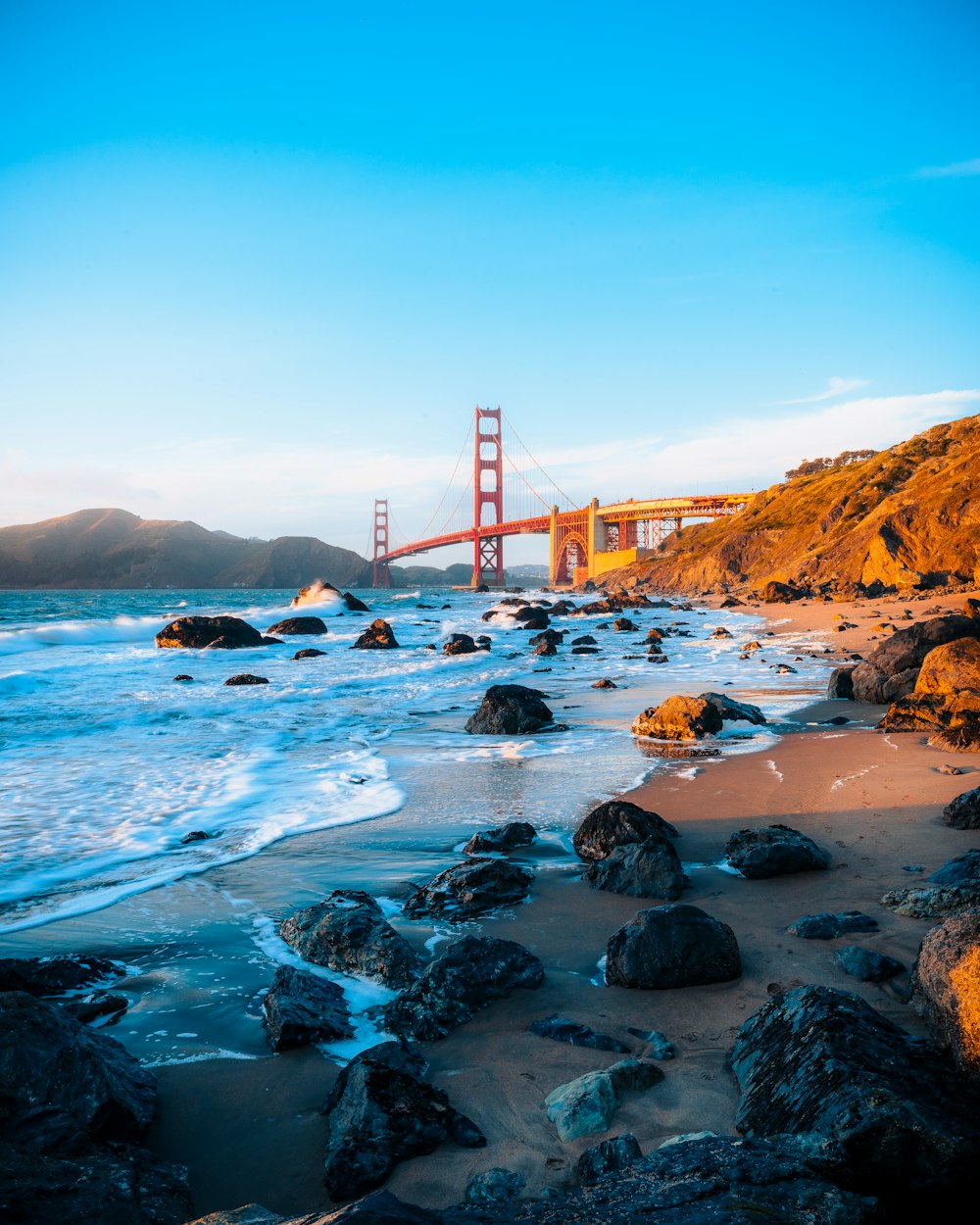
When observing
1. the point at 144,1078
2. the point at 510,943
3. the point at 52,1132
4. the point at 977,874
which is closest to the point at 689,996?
the point at 510,943

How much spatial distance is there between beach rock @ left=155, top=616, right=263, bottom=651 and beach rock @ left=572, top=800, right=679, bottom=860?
1676cm

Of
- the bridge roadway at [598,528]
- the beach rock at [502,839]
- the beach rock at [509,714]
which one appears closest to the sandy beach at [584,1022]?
the beach rock at [502,839]

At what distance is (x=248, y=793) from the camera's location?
5.85 meters

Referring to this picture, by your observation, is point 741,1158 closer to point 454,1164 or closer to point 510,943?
point 454,1164

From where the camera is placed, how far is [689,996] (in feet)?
8.44

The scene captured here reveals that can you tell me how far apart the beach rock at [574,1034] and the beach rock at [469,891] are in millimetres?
933

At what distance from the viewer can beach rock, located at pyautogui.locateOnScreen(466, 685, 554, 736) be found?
7.82 meters

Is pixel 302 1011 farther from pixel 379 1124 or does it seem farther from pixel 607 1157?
pixel 607 1157

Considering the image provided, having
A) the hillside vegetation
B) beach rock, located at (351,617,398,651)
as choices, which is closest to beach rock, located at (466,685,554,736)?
beach rock, located at (351,617,398,651)

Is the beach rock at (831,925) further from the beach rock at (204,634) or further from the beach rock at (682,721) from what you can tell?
the beach rock at (204,634)

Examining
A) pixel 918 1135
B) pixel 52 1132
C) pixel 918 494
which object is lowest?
pixel 52 1132

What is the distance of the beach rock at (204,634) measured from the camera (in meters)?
19.5

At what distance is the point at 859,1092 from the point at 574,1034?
95 cm

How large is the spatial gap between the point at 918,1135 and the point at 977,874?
1.95 m
